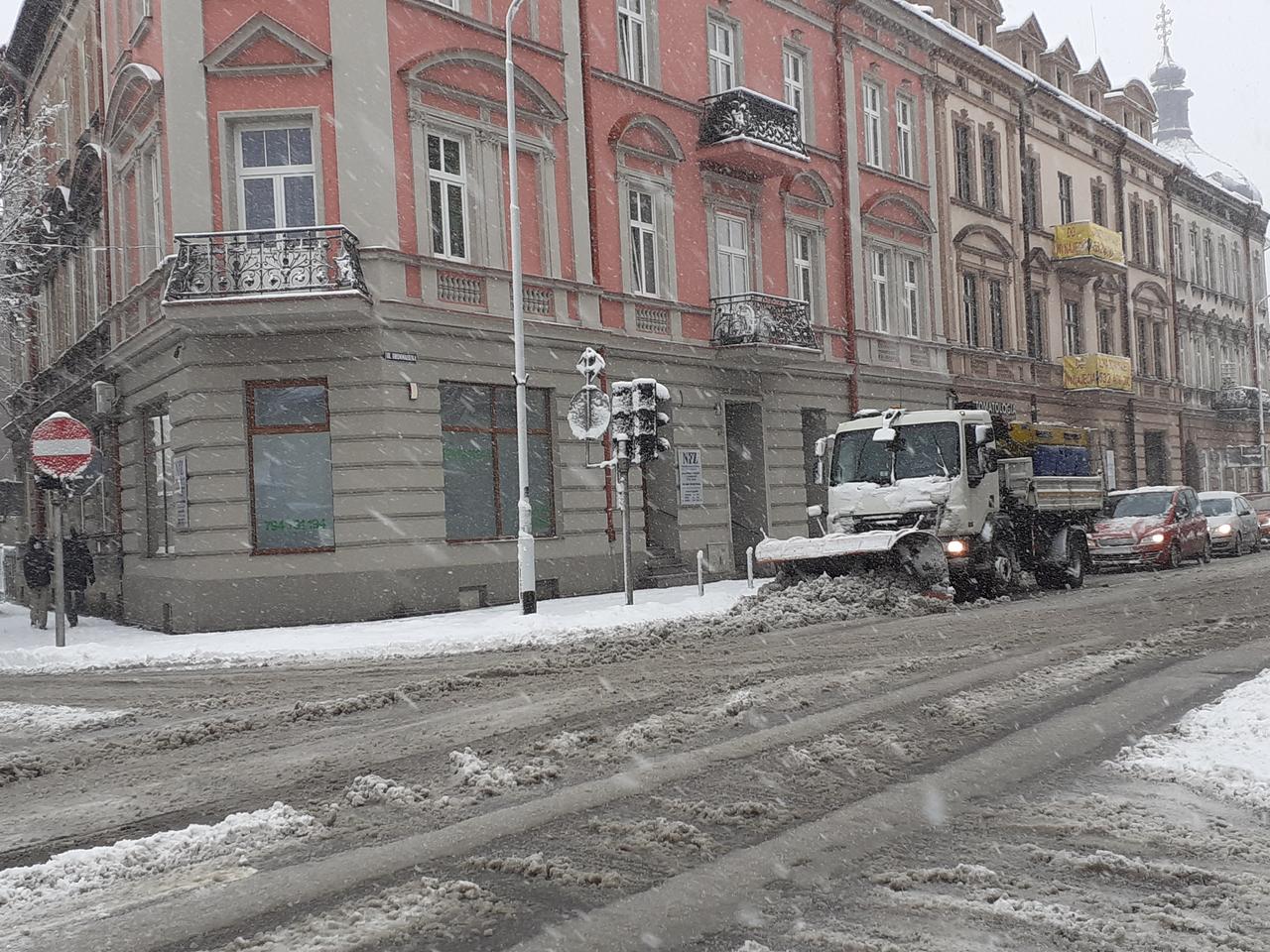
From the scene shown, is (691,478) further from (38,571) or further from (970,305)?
(970,305)

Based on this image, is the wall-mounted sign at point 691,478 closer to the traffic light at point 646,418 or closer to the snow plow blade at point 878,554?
the traffic light at point 646,418

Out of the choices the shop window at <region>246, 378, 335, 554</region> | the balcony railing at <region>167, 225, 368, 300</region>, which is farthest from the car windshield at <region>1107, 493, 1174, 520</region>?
the balcony railing at <region>167, 225, 368, 300</region>

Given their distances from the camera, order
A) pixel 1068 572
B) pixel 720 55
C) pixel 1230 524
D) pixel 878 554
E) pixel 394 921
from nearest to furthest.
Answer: pixel 394 921, pixel 878 554, pixel 1068 572, pixel 720 55, pixel 1230 524

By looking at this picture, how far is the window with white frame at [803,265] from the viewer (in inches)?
1048

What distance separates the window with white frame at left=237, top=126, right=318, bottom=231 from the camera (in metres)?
18.5

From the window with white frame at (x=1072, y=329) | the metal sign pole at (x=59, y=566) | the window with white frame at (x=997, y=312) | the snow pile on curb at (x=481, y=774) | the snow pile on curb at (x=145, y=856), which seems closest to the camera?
the snow pile on curb at (x=145, y=856)

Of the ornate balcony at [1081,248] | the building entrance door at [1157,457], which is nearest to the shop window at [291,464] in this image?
the ornate balcony at [1081,248]

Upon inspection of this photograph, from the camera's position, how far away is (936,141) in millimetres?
31703

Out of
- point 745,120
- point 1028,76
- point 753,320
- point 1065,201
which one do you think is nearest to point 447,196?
point 753,320

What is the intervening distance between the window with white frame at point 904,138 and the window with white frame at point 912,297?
2.15 meters

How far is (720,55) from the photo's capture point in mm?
25234

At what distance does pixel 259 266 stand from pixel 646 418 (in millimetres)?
5836

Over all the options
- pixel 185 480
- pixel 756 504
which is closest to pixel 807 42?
pixel 756 504

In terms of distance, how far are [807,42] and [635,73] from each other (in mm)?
5989
